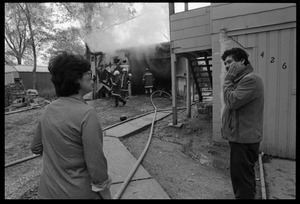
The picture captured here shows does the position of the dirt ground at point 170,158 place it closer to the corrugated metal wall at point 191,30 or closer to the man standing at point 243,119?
the man standing at point 243,119

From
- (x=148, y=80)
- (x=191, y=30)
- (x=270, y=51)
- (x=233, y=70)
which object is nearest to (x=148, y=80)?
(x=148, y=80)

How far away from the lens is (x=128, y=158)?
293 centimetres

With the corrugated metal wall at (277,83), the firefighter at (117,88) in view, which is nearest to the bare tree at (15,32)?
the corrugated metal wall at (277,83)

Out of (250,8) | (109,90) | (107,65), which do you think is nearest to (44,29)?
(250,8)

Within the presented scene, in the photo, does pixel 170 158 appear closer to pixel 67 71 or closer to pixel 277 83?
pixel 277 83

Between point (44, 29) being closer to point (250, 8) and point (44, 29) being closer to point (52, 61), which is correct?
point (52, 61)

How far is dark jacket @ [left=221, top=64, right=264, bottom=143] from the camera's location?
1.90m

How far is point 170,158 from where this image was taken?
3400 mm

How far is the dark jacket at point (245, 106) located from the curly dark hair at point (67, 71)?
4.55 feet

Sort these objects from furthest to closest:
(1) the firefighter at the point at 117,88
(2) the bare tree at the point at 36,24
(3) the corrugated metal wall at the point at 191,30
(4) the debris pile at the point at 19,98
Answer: (1) the firefighter at the point at 117,88, (3) the corrugated metal wall at the point at 191,30, (2) the bare tree at the point at 36,24, (4) the debris pile at the point at 19,98

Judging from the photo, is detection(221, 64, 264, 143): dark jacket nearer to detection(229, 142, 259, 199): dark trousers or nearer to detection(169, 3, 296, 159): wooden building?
detection(229, 142, 259, 199): dark trousers

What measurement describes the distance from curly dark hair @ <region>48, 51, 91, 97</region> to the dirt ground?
457mm

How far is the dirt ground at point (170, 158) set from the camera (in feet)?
4.98

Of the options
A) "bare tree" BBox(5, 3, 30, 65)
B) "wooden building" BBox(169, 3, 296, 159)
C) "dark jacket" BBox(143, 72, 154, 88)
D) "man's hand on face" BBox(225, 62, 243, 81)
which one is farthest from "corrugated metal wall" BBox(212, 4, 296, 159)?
"dark jacket" BBox(143, 72, 154, 88)
